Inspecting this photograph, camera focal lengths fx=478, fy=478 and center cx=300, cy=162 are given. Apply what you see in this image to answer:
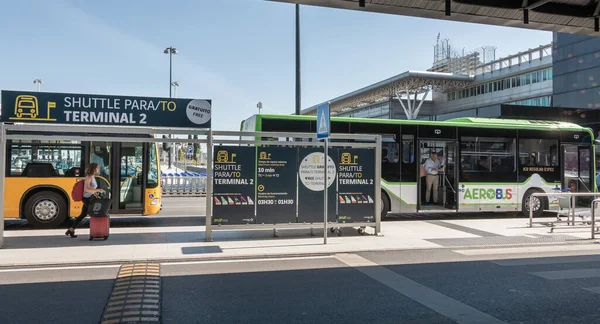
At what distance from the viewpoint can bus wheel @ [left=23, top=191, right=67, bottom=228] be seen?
11.9 m

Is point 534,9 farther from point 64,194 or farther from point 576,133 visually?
point 64,194

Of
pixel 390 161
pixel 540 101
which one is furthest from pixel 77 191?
pixel 540 101

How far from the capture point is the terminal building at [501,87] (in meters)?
43.5

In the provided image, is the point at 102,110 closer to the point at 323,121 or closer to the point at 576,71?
the point at 323,121

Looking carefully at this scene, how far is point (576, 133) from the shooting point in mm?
16625

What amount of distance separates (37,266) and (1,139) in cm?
282

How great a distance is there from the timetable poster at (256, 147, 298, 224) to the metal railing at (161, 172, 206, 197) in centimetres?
1411

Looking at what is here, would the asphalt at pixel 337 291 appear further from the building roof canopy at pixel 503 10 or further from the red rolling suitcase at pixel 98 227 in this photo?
the building roof canopy at pixel 503 10

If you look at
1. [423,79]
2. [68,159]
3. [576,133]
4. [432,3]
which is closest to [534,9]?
[432,3]

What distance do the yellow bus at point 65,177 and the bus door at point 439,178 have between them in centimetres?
807

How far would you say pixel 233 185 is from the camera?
10.5 meters

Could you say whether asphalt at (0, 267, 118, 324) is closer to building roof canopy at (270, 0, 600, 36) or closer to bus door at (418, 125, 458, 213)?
building roof canopy at (270, 0, 600, 36)

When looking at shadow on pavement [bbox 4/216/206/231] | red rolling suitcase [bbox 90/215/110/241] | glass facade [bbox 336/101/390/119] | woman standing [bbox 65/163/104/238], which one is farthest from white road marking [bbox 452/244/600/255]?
glass facade [bbox 336/101/390/119]

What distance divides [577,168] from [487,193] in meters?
3.89
